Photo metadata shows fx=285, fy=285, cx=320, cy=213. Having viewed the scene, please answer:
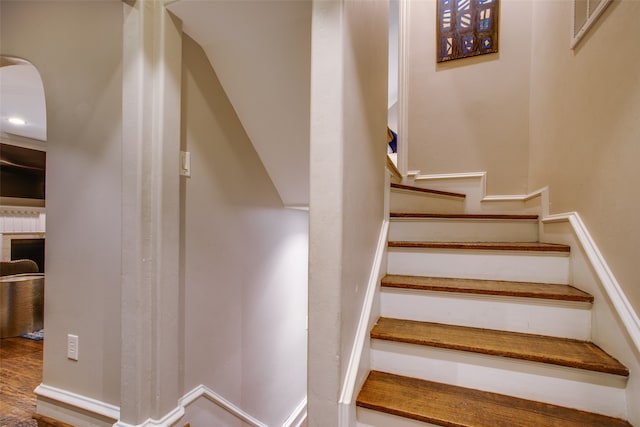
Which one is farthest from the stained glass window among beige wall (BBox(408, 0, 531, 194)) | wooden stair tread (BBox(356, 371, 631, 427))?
wooden stair tread (BBox(356, 371, 631, 427))

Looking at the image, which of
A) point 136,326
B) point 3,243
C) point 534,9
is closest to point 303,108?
point 136,326

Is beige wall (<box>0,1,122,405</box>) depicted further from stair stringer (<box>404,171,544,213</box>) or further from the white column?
stair stringer (<box>404,171,544,213</box>)

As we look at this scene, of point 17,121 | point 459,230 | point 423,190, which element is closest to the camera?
point 459,230

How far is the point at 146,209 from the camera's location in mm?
1272

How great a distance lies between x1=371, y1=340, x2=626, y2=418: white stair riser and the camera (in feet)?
3.18

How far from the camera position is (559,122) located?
66.0 inches

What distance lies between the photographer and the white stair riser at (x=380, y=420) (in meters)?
0.97

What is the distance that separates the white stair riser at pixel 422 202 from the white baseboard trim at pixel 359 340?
44 centimetres

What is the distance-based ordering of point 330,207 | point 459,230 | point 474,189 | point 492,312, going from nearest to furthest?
1. point 330,207
2. point 492,312
3. point 459,230
4. point 474,189

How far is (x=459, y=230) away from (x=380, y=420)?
121 centimetres

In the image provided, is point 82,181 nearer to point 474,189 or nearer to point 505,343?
point 505,343

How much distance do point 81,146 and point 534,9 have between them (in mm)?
3336

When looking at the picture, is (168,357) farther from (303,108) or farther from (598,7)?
(598,7)

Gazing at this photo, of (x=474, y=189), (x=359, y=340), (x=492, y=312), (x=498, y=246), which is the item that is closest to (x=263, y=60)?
(x=359, y=340)
